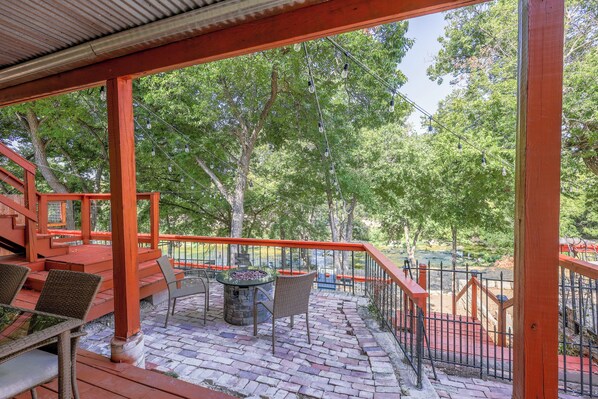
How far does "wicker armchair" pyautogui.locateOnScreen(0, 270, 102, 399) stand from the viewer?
57.9 inches

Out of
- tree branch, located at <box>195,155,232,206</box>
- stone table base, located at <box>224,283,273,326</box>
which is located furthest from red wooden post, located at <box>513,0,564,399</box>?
tree branch, located at <box>195,155,232,206</box>

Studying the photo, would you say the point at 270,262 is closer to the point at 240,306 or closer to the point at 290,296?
the point at 240,306

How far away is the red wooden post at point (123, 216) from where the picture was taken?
2.40m

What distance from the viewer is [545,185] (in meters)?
1.26

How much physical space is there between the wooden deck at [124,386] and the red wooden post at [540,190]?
74.7 inches

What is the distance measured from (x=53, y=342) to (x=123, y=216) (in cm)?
108

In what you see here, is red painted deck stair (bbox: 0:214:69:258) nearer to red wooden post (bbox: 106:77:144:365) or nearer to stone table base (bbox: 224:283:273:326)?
Answer: red wooden post (bbox: 106:77:144:365)

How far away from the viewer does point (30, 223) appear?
12.8ft

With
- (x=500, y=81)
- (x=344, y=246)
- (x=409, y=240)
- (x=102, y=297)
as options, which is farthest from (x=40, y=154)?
(x=409, y=240)

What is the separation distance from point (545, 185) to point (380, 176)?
29.5 ft

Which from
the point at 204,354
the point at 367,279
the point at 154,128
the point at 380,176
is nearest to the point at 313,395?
the point at 204,354

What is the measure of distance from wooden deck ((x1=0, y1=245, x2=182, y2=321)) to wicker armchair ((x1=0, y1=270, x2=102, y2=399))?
65.7 inches

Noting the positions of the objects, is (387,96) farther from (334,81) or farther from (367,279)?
(367,279)

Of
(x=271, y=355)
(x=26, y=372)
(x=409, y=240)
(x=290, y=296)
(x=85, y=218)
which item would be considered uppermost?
(x=85, y=218)
